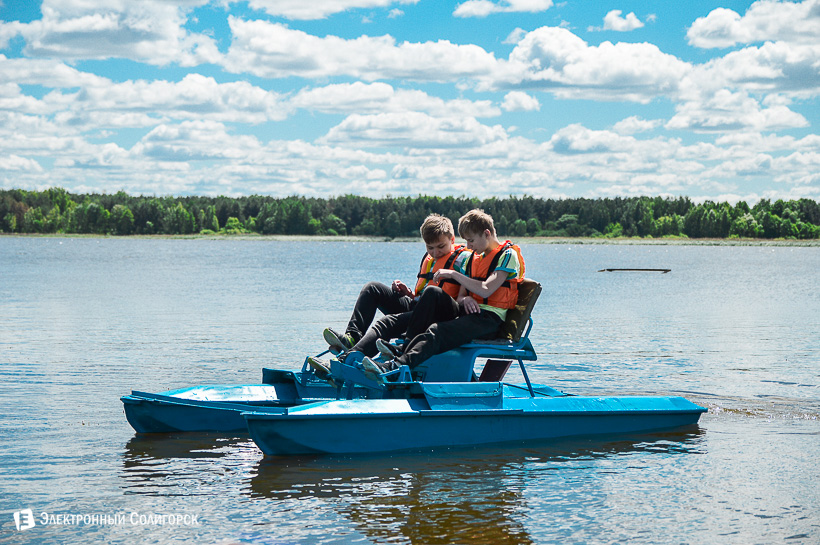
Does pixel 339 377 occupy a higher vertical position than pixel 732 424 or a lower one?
higher

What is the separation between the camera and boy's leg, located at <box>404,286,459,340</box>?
8.88m

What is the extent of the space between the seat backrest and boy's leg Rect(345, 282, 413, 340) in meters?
1.07

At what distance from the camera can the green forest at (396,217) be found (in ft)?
566

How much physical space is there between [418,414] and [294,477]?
1.32 metres

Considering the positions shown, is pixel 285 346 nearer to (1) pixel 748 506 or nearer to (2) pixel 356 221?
(1) pixel 748 506

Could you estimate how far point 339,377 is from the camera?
8750 millimetres

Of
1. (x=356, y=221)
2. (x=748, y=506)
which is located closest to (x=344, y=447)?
(x=748, y=506)

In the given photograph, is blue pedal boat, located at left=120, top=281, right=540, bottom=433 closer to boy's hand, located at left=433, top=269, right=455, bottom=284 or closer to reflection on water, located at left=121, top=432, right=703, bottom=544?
reflection on water, located at left=121, top=432, right=703, bottom=544

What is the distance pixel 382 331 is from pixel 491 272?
1269 millimetres

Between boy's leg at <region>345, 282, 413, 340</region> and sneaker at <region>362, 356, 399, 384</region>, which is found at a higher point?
boy's leg at <region>345, 282, 413, 340</region>

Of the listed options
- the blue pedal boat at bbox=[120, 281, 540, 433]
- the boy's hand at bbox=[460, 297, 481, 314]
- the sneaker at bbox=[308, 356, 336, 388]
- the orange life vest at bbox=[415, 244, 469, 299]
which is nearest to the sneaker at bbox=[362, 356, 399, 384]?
the blue pedal boat at bbox=[120, 281, 540, 433]

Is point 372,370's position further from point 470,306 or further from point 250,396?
point 250,396

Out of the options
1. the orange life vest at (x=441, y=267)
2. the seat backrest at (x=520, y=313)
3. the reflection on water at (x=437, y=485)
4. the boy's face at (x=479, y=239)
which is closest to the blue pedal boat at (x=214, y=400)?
the reflection on water at (x=437, y=485)

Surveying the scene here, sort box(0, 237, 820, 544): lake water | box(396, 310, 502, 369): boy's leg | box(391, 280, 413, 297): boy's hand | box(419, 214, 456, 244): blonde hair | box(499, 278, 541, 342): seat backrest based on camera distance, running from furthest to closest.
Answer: box(391, 280, 413, 297): boy's hand, box(419, 214, 456, 244): blonde hair, box(499, 278, 541, 342): seat backrest, box(396, 310, 502, 369): boy's leg, box(0, 237, 820, 544): lake water
